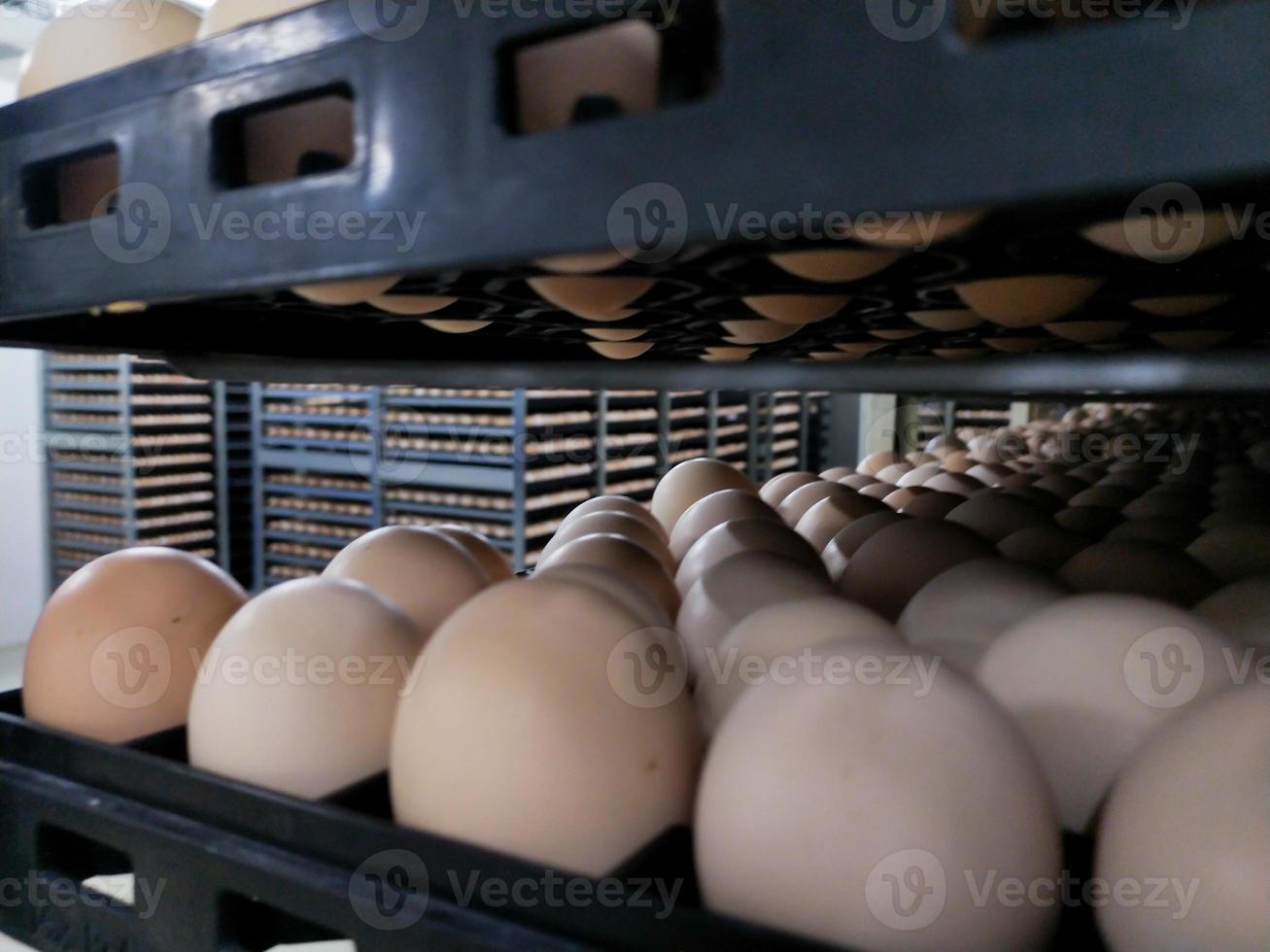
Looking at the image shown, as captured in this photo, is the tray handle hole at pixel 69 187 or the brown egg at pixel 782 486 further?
the brown egg at pixel 782 486

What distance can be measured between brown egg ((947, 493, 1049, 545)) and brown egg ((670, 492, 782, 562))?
0.90 ft


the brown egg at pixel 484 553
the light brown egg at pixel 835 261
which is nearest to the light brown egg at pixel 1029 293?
the light brown egg at pixel 835 261

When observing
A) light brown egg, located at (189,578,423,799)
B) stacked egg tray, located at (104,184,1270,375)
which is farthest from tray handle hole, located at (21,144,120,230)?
light brown egg, located at (189,578,423,799)

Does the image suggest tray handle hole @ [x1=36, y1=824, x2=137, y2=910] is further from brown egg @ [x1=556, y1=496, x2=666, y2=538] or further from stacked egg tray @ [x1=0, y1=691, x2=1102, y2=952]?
brown egg @ [x1=556, y1=496, x2=666, y2=538]

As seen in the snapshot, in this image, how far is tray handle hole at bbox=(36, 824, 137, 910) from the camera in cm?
67

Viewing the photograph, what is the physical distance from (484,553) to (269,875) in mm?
586

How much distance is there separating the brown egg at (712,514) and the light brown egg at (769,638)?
0.53 metres

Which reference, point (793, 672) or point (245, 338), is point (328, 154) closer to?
point (793, 672)

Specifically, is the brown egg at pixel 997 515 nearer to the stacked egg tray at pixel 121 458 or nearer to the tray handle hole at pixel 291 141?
the tray handle hole at pixel 291 141

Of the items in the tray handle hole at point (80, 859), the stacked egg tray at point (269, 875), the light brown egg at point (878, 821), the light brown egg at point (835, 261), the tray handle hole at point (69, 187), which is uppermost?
the tray handle hole at point (69, 187)

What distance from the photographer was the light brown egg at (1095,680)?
584 millimetres

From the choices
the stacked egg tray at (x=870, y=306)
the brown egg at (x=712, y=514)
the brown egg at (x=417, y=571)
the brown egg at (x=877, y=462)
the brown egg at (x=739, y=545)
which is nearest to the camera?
the stacked egg tray at (x=870, y=306)

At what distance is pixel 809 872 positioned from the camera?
48cm

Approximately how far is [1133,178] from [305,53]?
0.39 meters
